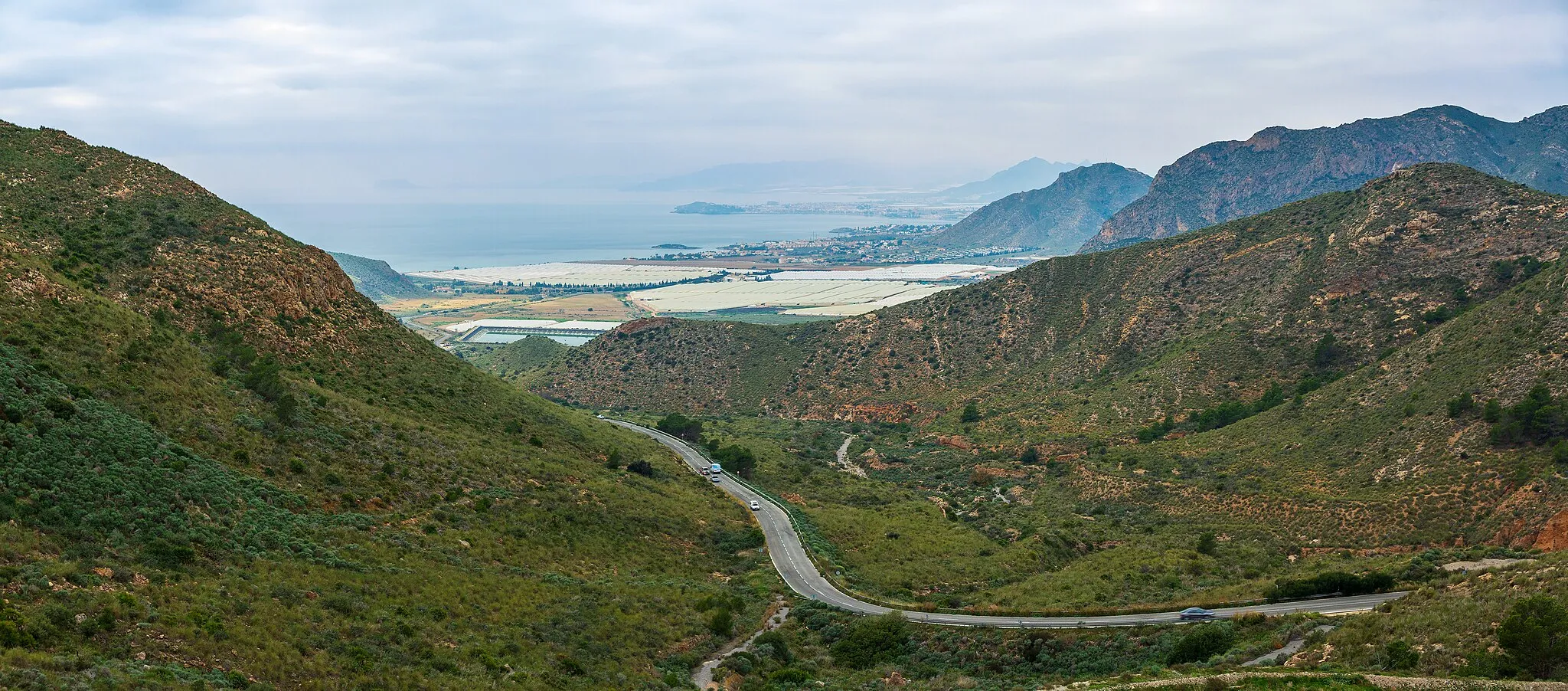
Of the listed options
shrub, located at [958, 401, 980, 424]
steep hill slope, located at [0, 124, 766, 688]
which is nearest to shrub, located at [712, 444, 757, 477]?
steep hill slope, located at [0, 124, 766, 688]

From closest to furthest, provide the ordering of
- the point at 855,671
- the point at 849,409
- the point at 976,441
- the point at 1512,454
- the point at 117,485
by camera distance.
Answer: the point at 117,485 → the point at 855,671 → the point at 1512,454 → the point at 976,441 → the point at 849,409

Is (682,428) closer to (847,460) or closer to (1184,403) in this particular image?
(847,460)

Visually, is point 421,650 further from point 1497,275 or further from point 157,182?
point 1497,275

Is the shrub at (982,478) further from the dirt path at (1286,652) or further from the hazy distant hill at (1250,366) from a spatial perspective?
the dirt path at (1286,652)

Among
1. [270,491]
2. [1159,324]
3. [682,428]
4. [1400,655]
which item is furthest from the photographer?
[1159,324]

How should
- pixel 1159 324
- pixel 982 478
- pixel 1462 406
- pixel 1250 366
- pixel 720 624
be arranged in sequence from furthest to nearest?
pixel 1159 324 < pixel 1250 366 < pixel 982 478 < pixel 1462 406 < pixel 720 624

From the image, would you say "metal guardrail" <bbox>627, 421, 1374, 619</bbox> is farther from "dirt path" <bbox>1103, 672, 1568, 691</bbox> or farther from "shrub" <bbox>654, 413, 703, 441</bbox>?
"shrub" <bbox>654, 413, 703, 441</bbox>

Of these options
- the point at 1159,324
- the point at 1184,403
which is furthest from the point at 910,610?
the point at 1159,324

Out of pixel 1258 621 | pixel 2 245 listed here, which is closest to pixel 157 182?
pixel 2 245
